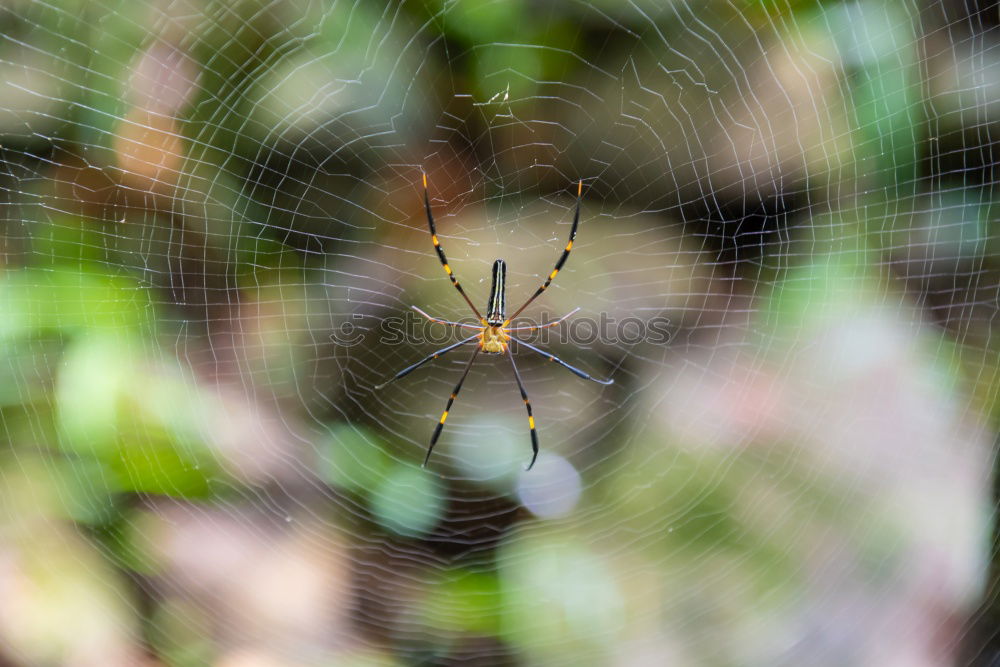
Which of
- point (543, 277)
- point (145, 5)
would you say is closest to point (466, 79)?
point (543, 277)

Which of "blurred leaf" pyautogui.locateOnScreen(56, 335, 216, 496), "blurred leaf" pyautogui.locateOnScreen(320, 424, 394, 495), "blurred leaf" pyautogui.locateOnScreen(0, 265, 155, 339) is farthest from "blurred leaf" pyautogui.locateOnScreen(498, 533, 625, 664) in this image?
"blurred leaf" pyautogui.locateOnScreen(0, 265, 155, 339)

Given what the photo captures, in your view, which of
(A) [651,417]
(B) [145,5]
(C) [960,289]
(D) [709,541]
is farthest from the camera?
(A) [651,417]

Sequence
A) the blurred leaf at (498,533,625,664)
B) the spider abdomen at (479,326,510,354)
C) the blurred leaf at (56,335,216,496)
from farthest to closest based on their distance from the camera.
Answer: the spider abdomen at (479,326,510,354)
the blurred leaf at (498,533,625,664)
the blurred leaf at (56,335,216,496)

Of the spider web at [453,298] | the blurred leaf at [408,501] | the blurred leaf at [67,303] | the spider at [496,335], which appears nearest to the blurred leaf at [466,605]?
the spider web at [453,298]

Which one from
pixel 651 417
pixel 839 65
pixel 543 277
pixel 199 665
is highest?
pixel 839 65

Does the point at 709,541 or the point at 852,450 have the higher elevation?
the point at 852,450

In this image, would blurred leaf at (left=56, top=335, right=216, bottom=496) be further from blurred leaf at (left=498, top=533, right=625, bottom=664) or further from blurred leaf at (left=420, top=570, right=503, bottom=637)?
blurred leaf at (left=498, top=533, right=625, bottom=664)

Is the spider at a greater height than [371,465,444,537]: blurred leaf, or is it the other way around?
the spider

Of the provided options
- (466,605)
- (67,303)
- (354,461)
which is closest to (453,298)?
(354,461)

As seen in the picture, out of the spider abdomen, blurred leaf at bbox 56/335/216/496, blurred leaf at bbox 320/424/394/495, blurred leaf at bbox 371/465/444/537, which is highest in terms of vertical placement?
the spider abdomen

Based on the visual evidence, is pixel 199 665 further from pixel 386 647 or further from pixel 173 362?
pixel 173 362
